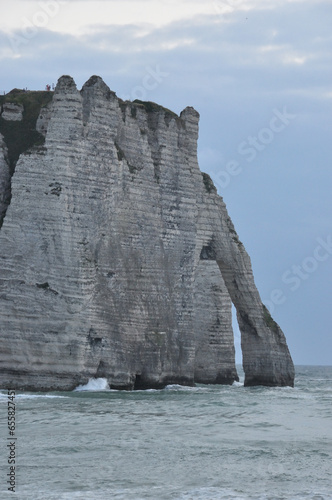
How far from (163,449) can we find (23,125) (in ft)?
90.8

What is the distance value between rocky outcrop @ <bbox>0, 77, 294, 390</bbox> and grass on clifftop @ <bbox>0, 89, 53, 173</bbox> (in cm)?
115

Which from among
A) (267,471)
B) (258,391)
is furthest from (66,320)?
(267,471)

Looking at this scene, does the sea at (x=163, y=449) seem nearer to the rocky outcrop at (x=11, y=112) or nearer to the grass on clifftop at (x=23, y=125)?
the grass on clifftop at (x=23, y=125)

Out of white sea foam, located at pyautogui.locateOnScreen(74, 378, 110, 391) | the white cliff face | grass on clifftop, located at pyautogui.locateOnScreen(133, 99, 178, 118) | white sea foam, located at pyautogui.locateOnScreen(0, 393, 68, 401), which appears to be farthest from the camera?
grass on clifftop, located at pyautogui.locateOnScreen(133, 99, 178, 118)

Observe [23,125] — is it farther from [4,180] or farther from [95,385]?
[95,385]

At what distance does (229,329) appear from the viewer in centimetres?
6297

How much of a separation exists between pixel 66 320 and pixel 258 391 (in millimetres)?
14448

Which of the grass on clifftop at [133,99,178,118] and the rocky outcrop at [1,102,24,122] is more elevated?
the grass on clifftop at [133,99,178,118]

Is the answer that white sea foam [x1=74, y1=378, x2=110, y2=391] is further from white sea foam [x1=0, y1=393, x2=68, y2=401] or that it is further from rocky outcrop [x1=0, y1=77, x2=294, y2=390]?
white sea foam [x1=0, y1=393, x2=68, y2=401]

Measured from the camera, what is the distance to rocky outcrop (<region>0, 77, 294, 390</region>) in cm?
4825

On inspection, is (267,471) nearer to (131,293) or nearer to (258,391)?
(131,293)

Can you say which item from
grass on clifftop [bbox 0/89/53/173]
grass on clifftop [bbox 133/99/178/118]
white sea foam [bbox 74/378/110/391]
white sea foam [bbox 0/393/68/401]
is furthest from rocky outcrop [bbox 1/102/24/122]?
white sea foam [bbox 0/393/68/401]

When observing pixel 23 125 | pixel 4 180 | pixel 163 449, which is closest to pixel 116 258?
pixel 4 180

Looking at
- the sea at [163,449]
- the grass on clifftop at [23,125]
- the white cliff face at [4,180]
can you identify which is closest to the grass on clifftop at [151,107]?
the grass on clifftop at [23,125]
